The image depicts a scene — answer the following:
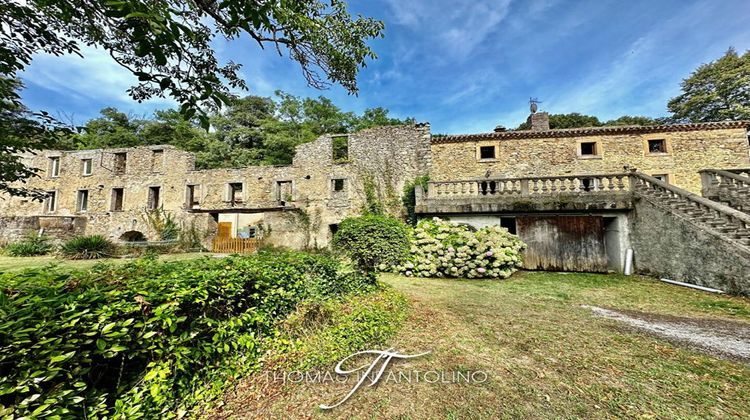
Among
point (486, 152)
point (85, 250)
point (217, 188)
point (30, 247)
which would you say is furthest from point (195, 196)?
point (486, 152)

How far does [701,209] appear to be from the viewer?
6816mm

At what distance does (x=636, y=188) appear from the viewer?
853 cm

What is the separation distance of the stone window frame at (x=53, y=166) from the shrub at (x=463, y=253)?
88.7 feet

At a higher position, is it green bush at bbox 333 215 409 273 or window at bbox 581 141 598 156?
window at bbox 581 141 598 156

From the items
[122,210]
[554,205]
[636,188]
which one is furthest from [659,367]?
[122,210]

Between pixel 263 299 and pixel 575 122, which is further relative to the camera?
pixel 575 122

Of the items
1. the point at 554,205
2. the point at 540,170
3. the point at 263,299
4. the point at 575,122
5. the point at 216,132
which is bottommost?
the point at 263,299

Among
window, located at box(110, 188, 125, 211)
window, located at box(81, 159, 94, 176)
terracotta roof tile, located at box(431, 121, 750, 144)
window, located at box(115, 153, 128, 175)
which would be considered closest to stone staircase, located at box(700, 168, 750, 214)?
terracotta roof tile, located at box(431, 121, 750, 144)

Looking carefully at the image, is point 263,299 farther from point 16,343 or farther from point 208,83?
point 208,83

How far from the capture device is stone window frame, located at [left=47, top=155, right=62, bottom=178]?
19.8m

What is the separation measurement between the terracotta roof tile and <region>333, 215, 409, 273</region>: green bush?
768cm

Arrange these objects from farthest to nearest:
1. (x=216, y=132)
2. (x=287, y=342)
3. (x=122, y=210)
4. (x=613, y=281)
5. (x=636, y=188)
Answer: (x=216, y=132) → (x=122, y=210) → (x=636, y=188) → (x=613, y=281) → (x=287, y=342)

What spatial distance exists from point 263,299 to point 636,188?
11.2m

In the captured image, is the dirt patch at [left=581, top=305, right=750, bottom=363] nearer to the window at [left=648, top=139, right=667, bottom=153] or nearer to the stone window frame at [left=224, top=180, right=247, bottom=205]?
the window at [left=648, top=139, right=667, bottom=153]
